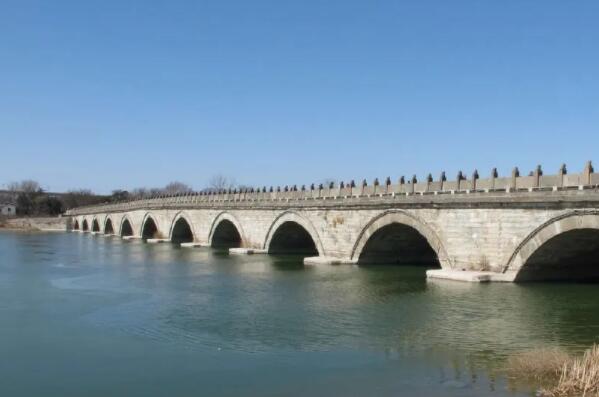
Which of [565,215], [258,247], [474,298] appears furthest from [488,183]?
[258,247]

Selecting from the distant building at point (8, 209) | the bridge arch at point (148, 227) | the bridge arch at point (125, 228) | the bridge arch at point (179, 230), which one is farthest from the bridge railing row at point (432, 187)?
the distant building at point (8, 209)

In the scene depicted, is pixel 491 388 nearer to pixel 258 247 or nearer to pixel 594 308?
pixel 594 308

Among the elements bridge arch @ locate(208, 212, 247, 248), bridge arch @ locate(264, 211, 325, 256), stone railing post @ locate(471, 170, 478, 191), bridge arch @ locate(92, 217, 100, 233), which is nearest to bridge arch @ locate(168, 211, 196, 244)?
bridge arch @ locate(208, 212, 247, 248)

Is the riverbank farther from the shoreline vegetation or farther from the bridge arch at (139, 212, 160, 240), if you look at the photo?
the shoreline vegetation

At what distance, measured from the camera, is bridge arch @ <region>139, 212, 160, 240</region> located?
217ft

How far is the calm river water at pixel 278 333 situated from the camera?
12.5 m

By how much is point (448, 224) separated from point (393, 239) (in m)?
6.98

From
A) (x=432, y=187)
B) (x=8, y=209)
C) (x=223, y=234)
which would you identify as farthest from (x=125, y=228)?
(x=8, y=209)

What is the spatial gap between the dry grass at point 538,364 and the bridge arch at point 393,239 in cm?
1356

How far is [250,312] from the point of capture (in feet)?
66.2

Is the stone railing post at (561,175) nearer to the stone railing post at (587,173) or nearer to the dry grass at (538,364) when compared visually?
the stone railing post at (587,173)

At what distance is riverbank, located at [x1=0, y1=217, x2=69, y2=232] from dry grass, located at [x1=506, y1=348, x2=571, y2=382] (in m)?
97.1

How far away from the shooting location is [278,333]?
55.5ft

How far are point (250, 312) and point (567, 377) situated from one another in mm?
11051
